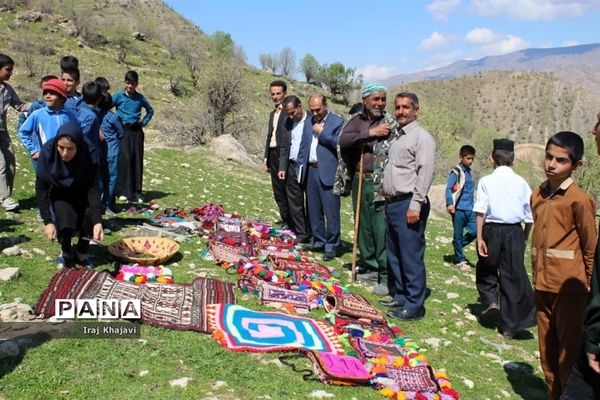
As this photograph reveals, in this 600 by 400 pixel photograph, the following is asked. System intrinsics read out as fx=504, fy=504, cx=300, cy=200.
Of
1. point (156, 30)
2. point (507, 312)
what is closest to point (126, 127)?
point (507, 312)

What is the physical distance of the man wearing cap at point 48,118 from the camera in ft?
18.4

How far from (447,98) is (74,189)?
99.2 meters

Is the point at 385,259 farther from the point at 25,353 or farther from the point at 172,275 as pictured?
the point at 25,353

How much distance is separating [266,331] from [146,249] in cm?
260

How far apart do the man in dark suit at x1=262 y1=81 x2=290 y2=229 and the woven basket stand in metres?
2.41

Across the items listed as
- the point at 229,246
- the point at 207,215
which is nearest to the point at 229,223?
the point at 207,215

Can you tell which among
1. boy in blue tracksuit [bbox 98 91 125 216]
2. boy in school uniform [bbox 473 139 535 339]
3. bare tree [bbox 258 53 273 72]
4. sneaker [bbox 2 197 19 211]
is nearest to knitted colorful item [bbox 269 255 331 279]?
boy in school uniform [bbox 473 139 535 339]

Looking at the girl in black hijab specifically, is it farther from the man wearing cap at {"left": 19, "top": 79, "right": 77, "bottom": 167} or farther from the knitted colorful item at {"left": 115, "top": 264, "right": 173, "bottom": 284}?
the man wearing cap at {"left": 19, "top": 79, "right": 77, "bottom": 167}

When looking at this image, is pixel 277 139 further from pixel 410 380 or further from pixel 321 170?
pixel 410 380

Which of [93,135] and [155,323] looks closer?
[155,323]

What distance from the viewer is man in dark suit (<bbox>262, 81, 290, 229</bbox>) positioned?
8188mm

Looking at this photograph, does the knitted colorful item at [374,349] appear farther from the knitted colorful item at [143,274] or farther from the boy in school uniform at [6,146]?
the boy in school uniform at [6,146]

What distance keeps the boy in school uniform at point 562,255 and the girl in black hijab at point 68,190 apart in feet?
13.8

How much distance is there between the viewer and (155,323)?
14.6 ft
